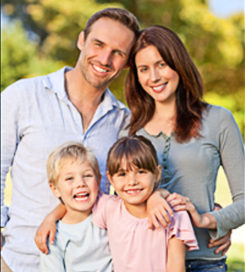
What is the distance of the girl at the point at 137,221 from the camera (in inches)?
91.4

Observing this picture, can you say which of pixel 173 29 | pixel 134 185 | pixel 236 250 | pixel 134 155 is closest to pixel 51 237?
pixel 134 185

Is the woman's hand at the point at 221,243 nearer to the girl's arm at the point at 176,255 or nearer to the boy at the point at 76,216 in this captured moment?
the girl's arm at the point at 176,255

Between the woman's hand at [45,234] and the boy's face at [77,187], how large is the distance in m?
0.16

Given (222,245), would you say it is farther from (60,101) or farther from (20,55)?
(20,55)

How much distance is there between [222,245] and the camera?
263 cm

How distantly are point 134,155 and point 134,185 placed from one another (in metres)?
0.19

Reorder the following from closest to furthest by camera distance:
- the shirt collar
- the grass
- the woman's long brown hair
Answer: the woman's long brown hair → the shirt collar → the grass

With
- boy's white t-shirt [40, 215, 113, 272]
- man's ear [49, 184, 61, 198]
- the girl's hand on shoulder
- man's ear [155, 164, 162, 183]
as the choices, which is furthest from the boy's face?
the girl's hand on shoulder

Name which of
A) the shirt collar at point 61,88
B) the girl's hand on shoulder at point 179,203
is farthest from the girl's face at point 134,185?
the shirt collar at point 61,88

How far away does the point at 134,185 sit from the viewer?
2.42 meters

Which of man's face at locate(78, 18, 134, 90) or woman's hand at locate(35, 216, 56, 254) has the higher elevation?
man's face at locate(78, 18, 134, 90)

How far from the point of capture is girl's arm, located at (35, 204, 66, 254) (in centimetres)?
252

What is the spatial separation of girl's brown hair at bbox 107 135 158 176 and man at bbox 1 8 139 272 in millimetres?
404

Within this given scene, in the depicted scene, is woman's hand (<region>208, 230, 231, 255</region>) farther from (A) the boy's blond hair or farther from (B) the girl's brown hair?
(A) the boy's blond hair
